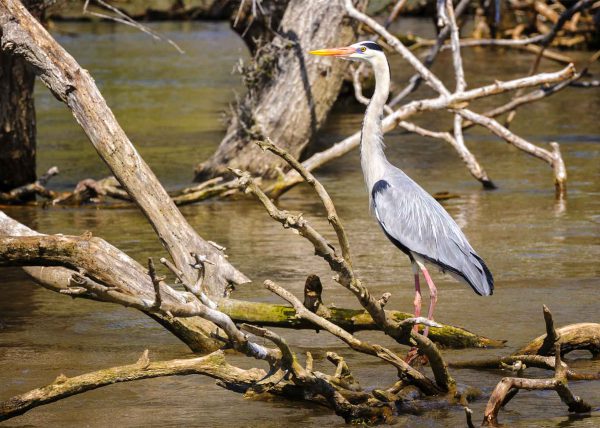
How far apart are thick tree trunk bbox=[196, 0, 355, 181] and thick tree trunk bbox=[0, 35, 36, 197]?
6.44 feet

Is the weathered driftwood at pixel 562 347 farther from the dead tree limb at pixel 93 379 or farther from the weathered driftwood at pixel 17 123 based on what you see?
the weathered driftwood at pixel 17 123

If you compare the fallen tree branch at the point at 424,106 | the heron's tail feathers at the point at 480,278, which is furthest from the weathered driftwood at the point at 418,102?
the heron's tail feathers at the point at 480,278

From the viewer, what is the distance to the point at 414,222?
707cm

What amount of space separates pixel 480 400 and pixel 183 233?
230 cm

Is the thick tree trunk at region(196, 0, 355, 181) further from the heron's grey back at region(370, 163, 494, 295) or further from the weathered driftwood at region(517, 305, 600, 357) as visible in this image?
the weathered driftwood at region(517, 305, 600, 357)

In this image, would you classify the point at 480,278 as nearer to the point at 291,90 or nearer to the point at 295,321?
the point at 295,321

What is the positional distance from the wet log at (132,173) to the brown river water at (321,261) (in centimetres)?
52

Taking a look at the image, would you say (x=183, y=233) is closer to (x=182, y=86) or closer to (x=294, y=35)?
(x=294, y=35)

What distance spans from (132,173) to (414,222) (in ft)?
5.85

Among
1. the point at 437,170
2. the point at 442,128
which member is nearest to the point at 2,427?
the point at 437,170

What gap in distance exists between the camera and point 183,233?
7.41m

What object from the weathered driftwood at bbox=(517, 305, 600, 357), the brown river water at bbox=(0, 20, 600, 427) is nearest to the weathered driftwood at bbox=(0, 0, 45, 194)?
the brown river water at bbox=(0, 20, 600, 427)

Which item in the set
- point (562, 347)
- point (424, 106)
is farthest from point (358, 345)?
point (424, 106)

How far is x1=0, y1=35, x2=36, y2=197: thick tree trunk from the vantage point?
10852 millimetres
